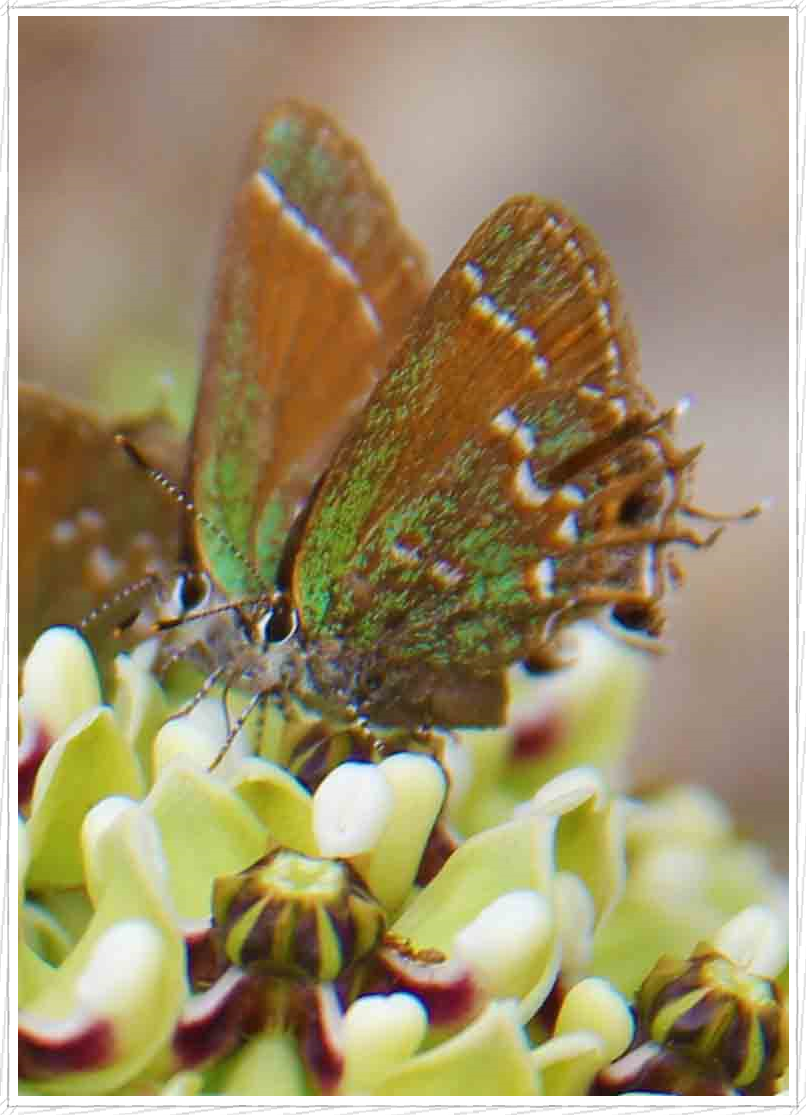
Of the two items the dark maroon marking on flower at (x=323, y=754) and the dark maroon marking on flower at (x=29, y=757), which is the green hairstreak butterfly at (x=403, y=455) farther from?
the dark maroon marking on flower at (x=29, y=757)

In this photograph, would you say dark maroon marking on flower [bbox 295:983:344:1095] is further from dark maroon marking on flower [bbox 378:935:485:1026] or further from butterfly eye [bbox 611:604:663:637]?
butterfly eye [bbox 611:604:663:637]

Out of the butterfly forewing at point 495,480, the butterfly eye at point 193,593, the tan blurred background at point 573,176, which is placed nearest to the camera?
the butterfly forewing at point 495,480

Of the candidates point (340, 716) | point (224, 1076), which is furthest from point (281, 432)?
point (224, 1076)

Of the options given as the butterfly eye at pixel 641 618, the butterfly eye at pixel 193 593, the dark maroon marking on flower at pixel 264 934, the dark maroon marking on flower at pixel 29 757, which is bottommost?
the dark maroon marking on flower at pixel 264 934

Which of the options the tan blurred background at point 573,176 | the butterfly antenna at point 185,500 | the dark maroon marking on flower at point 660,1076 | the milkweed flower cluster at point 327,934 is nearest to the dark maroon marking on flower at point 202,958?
the milkweed flower cluster at point 327,934

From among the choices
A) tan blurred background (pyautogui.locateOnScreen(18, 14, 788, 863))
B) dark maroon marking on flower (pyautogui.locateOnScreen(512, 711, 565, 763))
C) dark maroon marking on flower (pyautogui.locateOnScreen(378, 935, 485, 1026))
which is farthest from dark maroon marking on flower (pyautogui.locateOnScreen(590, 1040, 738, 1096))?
tan blurred background (pyautogui.locateOnScreen(18, 14, 788, 863))

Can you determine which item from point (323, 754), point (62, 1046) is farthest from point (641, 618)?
point (62, 1046)

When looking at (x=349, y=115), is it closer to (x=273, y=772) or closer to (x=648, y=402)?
(x=648, y=402)

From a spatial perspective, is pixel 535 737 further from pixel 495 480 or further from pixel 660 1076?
pixel 660 1076

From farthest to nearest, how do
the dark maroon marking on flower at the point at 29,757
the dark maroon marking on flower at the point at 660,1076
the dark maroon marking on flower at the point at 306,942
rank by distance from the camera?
the dark maroon marking on flower at the point at 29,757 → the dark maroon marking on flower at the point at 660,1076 → the dark maroon marking on flower at the point at 306,942
